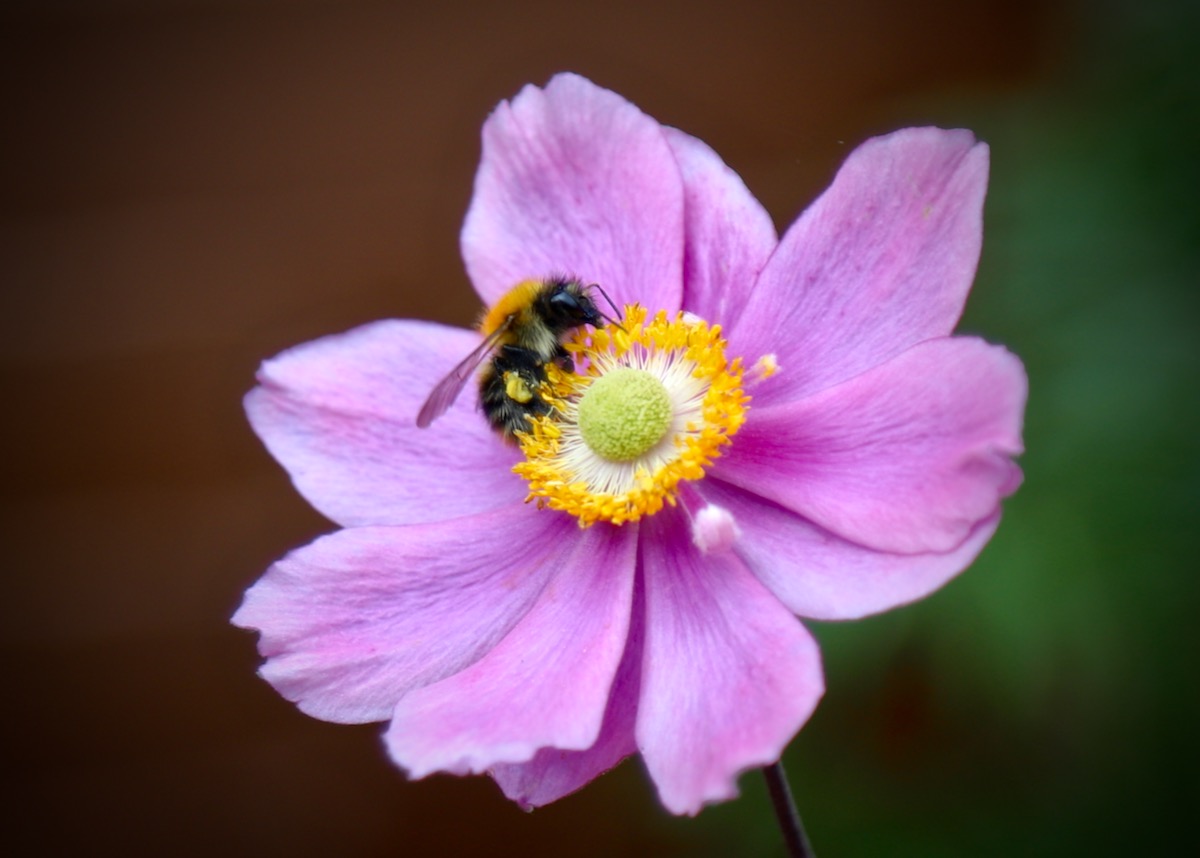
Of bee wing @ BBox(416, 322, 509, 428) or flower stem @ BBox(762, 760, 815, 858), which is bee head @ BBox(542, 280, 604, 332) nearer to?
bee wing @ BBox(416, 322, 509, 428)

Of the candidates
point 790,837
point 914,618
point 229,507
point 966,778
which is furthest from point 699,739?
point 229,507

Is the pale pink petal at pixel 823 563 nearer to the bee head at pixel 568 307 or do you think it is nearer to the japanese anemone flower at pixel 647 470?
the japanese anemone flower at pixel 647 470

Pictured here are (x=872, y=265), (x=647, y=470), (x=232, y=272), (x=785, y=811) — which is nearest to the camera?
(x=785, y=811)

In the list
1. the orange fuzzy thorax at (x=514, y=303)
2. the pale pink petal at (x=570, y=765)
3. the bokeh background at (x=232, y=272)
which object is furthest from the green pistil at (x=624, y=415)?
the bokeh background at (x=232, y=272)

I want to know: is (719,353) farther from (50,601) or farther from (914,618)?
(50,601)

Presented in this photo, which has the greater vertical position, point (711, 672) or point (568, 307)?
point (568, 307)

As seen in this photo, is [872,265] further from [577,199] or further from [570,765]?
[570,765]

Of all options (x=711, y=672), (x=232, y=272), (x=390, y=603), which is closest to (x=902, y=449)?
(x=711, y=672)
